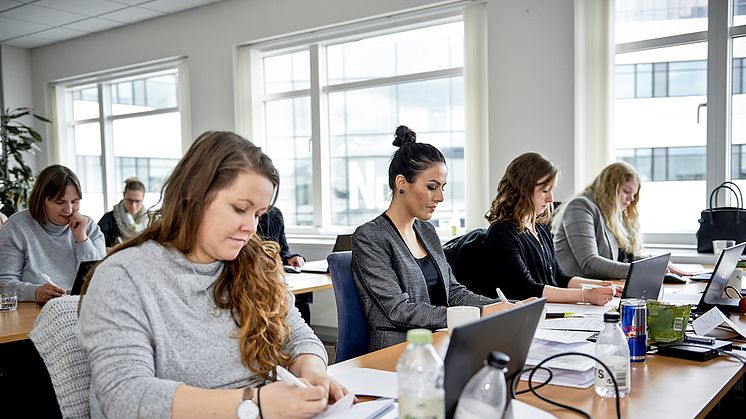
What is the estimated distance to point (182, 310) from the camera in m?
1.31

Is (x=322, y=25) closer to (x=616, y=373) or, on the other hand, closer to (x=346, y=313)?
(x=346, y=313)

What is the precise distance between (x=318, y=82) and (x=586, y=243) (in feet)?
10.0

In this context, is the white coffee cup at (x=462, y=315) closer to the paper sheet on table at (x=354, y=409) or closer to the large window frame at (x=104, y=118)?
the paper sheet on table at (x=354, y=409)

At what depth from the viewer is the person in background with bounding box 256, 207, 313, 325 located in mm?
3762

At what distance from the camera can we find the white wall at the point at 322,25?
4219 mm

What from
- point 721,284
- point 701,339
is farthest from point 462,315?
point 721,284

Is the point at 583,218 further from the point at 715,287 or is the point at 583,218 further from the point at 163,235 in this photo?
the point at 163,235

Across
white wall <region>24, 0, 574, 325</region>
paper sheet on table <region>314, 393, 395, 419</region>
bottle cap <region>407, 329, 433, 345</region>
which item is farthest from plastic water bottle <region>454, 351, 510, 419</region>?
white wall <region>24, 0, 574, 325</region>

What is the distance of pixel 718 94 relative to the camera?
396 cm

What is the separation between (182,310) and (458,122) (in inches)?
152

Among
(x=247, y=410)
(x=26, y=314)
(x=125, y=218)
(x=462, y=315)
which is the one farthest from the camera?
A: (x=125, y=218)

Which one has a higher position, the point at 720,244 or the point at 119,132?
the point at 119,132

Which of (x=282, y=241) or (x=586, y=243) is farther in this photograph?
(x=282, y=241)

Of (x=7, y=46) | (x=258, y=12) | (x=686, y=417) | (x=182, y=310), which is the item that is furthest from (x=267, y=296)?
(x=7, y=46)
